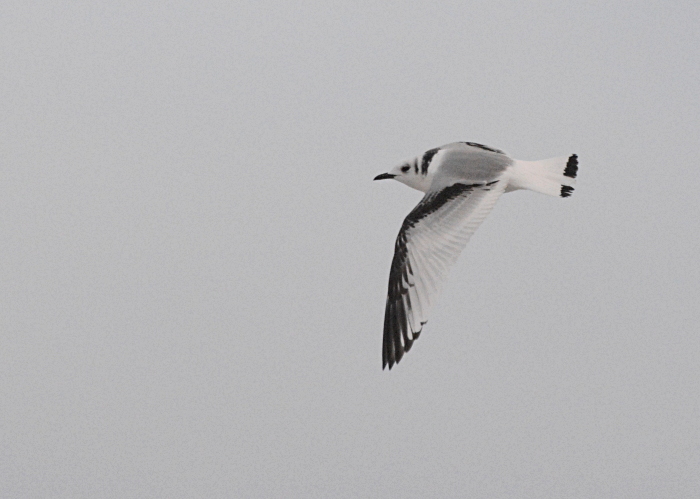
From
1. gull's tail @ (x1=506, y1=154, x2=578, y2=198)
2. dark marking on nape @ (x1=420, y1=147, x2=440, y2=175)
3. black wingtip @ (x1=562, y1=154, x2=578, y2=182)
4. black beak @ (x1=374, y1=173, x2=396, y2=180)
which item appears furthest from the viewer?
black beak @ (x1=374, y1=173, x2=396, y2=180)

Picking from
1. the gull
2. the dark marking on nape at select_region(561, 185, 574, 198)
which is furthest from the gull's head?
the dark marking on nape at select_region(561, 185, 574, 198)

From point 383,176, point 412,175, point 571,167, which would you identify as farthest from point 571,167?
point 383,176

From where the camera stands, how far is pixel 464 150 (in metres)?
4.61

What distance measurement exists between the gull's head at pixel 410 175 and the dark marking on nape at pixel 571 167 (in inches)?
23.5

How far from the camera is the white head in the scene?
481 centimetres

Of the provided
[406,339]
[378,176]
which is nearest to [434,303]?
[406,339]

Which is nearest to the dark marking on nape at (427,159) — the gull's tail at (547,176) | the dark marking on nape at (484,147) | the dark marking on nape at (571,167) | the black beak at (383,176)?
the dark marking on nape at (484,147)


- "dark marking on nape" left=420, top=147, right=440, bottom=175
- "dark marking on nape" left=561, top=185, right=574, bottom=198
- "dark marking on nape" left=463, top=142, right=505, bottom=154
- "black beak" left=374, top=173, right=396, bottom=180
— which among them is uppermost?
"dark marking on nape" left=463, top=142, right=505, bottom=154

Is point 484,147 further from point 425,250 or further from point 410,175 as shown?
point 425,250

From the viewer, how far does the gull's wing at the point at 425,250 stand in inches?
166

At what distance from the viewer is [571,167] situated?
4.63 m

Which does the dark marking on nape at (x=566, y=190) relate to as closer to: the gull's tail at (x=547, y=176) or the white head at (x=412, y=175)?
the gull's tail at (x=547, y=176)

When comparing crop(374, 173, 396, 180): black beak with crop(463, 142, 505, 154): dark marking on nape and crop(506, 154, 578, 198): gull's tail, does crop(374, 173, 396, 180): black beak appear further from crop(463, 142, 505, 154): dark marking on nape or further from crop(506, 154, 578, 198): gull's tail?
crop(506, 154, 578, 198): gull's tail

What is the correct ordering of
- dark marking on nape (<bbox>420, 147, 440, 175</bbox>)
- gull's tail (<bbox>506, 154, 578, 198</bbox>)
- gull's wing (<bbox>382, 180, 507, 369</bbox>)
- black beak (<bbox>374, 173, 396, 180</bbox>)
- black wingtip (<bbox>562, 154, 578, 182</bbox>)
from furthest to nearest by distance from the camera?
black beak (<bbox>374, 173, 396, 180</bbox>) → dark marking on nape (<bbox>420, 147, 440, 175</bbox>) → black wingtip (<bbox>562, 154, 578, 182</bbox>) → gull's tail (<bbox>506, 154, 578, 198</bbox>) → gull's wing (<bbox>382, 180, 507, 369</bbox>)
